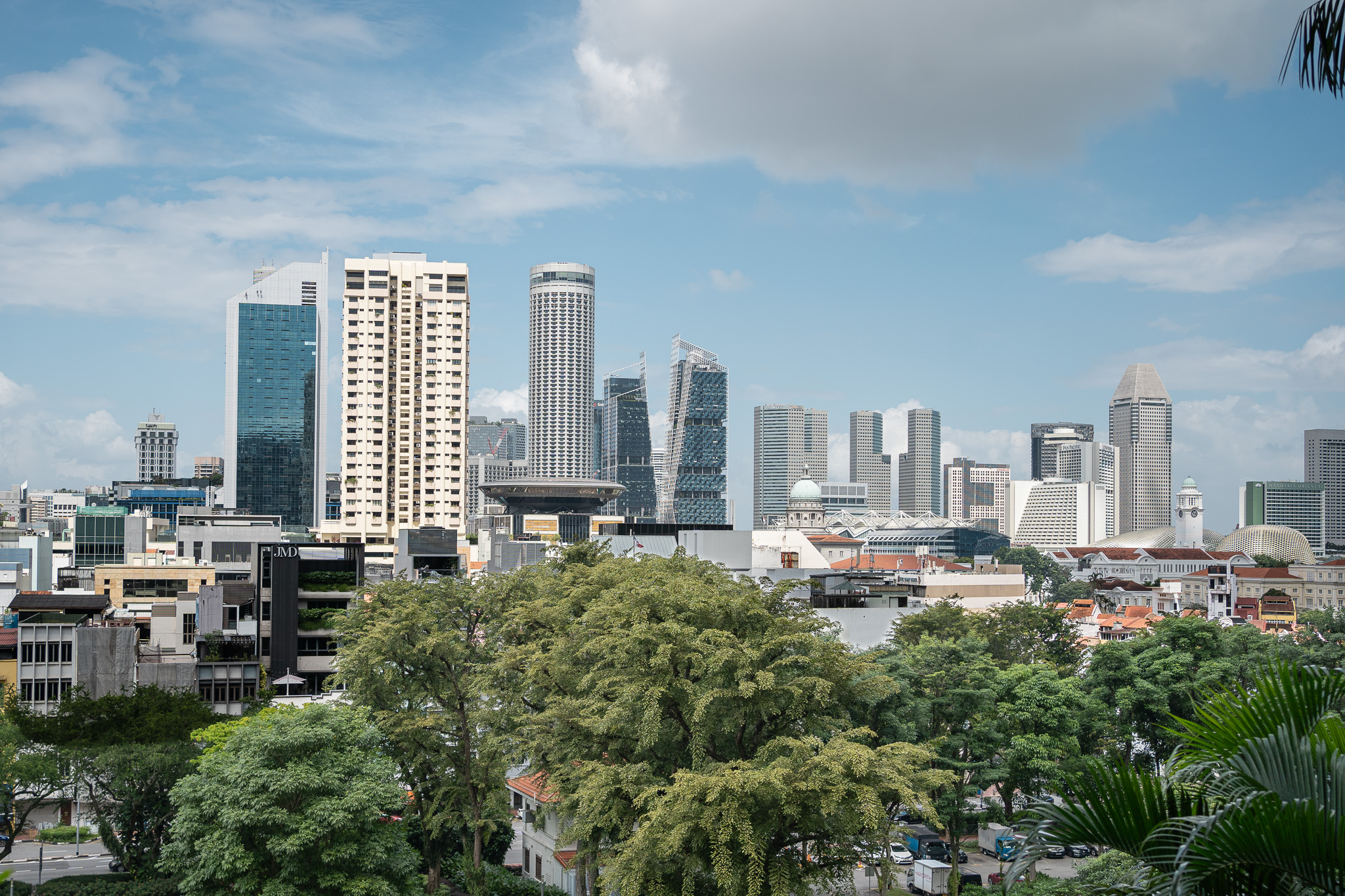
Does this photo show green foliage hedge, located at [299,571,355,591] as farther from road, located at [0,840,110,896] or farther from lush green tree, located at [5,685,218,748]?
lush green tree, located at [5,685,218,748]

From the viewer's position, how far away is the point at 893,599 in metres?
68.8

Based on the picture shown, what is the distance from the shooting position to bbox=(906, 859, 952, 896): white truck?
137 ft

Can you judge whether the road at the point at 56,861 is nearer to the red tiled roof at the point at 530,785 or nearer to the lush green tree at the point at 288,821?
the lush green tree at the point at 288,821

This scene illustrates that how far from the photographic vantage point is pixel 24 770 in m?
36.6

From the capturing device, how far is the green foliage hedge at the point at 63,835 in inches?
1952

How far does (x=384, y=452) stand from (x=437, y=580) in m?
131

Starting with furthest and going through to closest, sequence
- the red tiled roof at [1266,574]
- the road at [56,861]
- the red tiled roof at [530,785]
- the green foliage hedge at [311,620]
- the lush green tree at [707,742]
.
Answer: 1. the red tiled roof at [1266,574]
2. the green foliage hedge at [311,620]
3. the road at [56,861]
4. the red tiled roof at [530,785]
5. the lush green tree at [707,742]

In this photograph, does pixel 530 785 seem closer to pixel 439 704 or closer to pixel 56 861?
pixel 439 704

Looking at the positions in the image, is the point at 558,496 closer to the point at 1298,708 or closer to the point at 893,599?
the point at 893,599

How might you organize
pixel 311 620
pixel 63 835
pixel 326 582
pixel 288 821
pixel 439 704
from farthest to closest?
pixel 326 582 < pixel 311 620 < pixel 63 835 < pixel 439 704 < pixel 288 821

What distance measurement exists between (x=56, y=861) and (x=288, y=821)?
74.7ft

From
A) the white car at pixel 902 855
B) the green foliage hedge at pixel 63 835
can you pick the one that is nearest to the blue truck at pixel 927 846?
the white car at pixel 902 855

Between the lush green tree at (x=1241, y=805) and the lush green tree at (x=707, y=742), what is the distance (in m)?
15.8

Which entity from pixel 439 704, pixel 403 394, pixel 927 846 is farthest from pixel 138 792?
pixel 403 394
